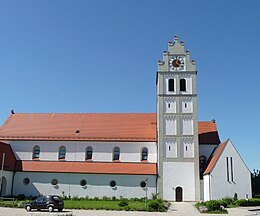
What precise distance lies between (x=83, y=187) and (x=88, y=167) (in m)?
2.70

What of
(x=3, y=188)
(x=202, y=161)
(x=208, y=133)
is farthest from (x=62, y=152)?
(x=208, y=133)

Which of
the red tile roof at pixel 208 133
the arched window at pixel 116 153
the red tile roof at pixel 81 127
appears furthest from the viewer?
the red tile roof at pixel 81 127

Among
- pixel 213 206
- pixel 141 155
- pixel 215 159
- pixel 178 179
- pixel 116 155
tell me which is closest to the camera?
pixel 213 206

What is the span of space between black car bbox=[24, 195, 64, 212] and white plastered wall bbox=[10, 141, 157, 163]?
627 inches

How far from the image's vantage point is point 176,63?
45.0m

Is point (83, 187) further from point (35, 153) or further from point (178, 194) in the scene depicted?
point (178, 194)

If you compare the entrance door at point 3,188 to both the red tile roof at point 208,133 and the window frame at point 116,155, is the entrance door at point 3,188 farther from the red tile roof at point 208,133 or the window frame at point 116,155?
the red tile roof at point 208,133

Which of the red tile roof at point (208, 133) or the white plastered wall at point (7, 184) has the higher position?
the red tile roof at point (208, 133)

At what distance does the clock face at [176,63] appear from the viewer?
44.9 m

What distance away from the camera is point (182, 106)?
43750 millimetres

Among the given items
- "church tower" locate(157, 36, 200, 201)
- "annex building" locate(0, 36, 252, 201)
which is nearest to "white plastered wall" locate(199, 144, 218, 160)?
"annex building" locate(0, 36, 252, 201)

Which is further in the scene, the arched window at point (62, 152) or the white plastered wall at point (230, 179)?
the arched window at point (62, 152)

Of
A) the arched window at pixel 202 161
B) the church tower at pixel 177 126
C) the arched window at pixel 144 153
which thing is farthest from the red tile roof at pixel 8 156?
the arched window at pixel 202 161

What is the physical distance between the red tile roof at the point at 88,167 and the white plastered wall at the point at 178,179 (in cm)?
178
